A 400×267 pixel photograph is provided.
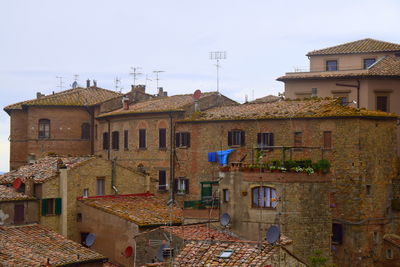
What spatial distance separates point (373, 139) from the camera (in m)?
42.8

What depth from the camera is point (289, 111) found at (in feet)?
146

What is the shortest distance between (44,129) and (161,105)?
12.5 meters

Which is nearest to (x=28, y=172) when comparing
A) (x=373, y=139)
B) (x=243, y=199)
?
(x=243, y=199)

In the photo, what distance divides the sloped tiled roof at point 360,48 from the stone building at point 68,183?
18915mm

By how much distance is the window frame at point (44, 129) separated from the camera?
193 feet

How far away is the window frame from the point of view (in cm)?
5894

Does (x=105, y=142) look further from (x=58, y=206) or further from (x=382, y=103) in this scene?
(x=382, y=103)

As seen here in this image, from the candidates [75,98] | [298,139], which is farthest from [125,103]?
[298,139]

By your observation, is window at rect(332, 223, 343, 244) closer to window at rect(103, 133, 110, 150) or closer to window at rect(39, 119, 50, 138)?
window at rect(103, 133, 110, 150)

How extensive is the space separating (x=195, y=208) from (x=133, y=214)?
12.0 ft

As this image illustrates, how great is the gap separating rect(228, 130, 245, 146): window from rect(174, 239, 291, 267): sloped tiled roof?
1546cm

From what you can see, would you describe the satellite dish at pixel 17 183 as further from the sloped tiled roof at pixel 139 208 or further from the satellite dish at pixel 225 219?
the satellite dish at pixel 225 219

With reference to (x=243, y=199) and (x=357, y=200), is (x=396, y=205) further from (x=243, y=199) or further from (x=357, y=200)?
(x=243, y=199)

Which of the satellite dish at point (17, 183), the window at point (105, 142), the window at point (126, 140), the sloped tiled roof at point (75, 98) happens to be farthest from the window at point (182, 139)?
the satellite dish at point (17, 183)
